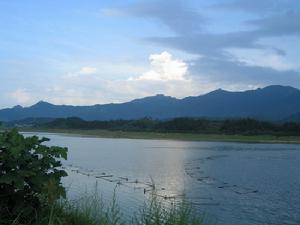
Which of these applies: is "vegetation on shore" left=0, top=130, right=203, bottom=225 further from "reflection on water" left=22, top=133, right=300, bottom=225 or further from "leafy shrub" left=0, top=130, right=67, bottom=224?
"reflection on water" left=22, top=133, right=300, bottom=225

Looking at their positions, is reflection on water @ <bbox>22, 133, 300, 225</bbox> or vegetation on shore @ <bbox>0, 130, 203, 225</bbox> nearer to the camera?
vegetation on shore @ <bbox>0, 130, 203, 225</bbox>

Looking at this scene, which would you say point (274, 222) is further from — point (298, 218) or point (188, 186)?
point (188, 186)

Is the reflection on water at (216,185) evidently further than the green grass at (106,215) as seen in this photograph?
Yes

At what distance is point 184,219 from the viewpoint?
698 centimetres

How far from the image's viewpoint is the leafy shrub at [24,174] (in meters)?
8.08

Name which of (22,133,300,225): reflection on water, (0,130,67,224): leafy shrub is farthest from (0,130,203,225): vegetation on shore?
(22,133,300,225): reflection on water

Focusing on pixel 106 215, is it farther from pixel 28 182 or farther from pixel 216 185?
pixel 216 185

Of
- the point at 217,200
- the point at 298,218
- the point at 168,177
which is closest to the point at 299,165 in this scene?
the point at 168,177

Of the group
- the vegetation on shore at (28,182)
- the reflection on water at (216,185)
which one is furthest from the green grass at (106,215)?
the reflection on water at (216,185)

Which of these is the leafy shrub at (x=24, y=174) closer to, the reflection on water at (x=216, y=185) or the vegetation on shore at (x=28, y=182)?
the vegetation on shore at (x=28, y=182)

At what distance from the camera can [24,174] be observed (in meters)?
7.93

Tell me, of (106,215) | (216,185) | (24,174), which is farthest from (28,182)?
Result: (216,185)

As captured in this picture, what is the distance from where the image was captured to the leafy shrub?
8078mm

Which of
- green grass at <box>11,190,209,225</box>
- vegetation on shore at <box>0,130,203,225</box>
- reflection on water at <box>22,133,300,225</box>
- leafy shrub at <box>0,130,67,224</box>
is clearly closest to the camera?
green grass at <box>11,190,209,225</box>
